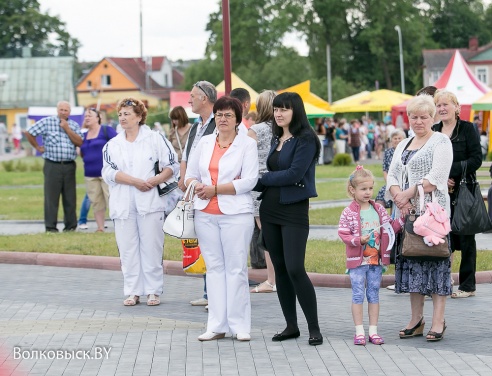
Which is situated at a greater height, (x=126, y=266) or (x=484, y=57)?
(x=484, y=57)

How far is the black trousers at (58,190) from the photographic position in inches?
656

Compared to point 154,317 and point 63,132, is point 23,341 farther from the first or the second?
point 63,132

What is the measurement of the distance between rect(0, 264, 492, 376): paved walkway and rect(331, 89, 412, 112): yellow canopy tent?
33826 mm

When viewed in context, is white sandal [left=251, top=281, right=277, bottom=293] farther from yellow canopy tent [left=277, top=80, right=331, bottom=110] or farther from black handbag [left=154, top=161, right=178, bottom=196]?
yellow canopy tent [left=277, top=80, right=331, bottom=110]

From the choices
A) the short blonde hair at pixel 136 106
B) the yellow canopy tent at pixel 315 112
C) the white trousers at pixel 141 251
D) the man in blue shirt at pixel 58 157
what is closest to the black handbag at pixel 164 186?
the white trousers at pixel 141 251

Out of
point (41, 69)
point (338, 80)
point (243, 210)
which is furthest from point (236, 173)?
point (41, 69)

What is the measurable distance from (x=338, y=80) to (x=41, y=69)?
2498 centimetres

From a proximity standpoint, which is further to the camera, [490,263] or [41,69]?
[41,69]

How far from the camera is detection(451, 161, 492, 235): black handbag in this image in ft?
31.7

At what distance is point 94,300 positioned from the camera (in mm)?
10758

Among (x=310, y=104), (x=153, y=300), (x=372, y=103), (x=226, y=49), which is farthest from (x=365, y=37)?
(x=153, y=300)

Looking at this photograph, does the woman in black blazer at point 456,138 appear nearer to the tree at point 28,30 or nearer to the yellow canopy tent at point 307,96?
the yellow canopy tent at point 307,96

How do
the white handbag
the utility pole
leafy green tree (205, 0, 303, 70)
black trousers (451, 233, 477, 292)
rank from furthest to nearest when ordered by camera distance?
leafy green tree (205, 0, 303, 70)
the utility pole
black trousers (451, 233, 477, 292)
the white handbag

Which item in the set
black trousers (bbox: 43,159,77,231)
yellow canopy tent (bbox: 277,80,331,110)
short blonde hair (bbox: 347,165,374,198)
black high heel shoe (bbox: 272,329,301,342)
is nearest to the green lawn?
black trousers (bbox: 43,159,77,231)
